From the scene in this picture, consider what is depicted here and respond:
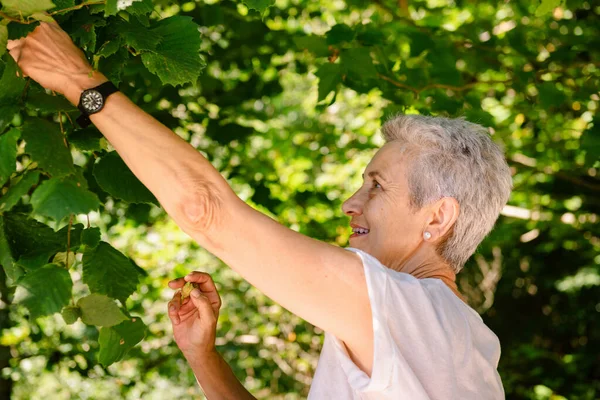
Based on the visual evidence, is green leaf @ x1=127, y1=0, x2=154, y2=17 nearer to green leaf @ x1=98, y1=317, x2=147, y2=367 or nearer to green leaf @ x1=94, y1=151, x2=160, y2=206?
green leaf @ x1=94, y1=151, x2=160, y2=206

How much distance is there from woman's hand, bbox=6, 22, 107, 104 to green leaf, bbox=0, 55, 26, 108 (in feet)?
0.05

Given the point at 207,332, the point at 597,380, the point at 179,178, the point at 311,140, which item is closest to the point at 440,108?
the point at 207,332

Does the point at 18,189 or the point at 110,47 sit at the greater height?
the point at 110,47

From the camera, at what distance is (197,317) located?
87.3 inches

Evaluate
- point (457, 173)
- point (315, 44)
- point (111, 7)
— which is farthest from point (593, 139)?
point (111, 7)

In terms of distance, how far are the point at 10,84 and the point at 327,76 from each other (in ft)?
5.40

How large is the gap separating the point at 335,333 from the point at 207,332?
69 cm

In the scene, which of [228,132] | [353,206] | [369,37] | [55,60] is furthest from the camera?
[228,132]

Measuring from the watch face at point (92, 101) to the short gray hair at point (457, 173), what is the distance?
0.85m

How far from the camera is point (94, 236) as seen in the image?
1.88 m

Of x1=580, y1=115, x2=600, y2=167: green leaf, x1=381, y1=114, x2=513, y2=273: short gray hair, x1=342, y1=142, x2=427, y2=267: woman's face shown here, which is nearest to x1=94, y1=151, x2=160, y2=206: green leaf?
x1=342, y1=142, x2=427, y2=267: woman's face

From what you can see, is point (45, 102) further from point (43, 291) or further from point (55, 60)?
point (43, 291)

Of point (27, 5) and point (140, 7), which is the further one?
point (140, 7)

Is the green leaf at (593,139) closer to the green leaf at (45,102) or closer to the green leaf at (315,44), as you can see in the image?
the green leaf at (315,44)
